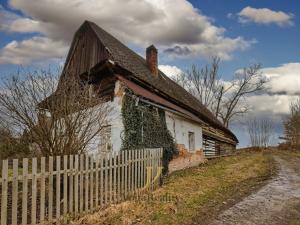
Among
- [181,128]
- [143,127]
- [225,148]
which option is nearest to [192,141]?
[181,128]

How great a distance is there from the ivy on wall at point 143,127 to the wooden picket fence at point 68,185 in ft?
12.5

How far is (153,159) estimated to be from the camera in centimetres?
1038

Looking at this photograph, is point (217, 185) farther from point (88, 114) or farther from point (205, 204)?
point (88, 114)

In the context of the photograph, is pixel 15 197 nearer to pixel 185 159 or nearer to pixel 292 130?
pixel 185 159

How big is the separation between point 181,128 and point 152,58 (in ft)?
21.3

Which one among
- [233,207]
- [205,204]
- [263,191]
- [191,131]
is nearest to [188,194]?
[205,204]

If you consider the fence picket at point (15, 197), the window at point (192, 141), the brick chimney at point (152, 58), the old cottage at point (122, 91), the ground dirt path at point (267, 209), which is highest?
the brick chimney at point (152, 58)

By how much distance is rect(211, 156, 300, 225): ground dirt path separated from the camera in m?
6.72

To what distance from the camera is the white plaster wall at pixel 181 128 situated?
52.8 feet

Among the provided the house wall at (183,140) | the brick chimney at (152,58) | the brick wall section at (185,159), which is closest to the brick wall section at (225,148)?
the brick wall section at (185,159)

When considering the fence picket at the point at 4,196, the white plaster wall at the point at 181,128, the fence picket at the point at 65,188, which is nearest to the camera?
the fence picket at the point at 4,196

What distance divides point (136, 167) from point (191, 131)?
32.7 feet

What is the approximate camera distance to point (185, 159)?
58.0 ft

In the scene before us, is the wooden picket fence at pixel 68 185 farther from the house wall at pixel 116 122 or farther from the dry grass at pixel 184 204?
the house wall at pixel 116 122
